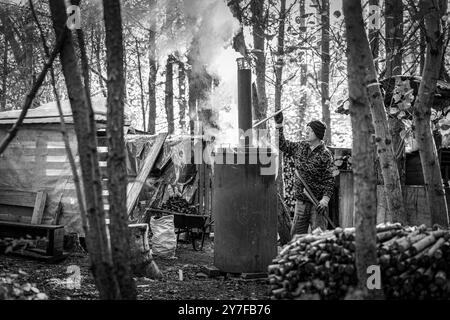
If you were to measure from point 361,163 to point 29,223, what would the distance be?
→ 706 cm

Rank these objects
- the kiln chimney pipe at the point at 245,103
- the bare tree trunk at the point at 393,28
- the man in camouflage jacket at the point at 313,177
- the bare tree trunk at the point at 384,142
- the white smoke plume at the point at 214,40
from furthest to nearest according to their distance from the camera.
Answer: the white smoke plume at the point at 214,40
the bare tree trunk at the point at 393,28
the man in camouflage jacket at the point at 313,177
the kiln chimney pipe at the point at 245,103
the bare tree trunk at the point at 384,142

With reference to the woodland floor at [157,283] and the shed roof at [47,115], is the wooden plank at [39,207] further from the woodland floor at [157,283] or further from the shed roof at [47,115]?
the shed roof at [47,115]

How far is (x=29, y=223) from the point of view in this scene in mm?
9219

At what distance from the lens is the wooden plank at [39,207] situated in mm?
9219

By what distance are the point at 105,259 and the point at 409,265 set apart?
9.04ft

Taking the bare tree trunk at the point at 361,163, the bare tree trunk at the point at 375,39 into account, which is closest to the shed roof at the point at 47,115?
the bare tree trunk at the point at 375,39

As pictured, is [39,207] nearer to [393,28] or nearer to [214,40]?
[214,40]

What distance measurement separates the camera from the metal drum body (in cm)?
683

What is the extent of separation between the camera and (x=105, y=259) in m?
3.51

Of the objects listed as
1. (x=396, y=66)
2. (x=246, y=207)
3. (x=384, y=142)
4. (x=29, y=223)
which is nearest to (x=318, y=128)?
(x=384, y=142)

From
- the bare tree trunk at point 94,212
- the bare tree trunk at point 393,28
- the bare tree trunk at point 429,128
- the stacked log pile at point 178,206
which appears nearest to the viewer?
the bare tree trunk at point 94,212

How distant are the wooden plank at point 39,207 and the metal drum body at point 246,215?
4.10 meters

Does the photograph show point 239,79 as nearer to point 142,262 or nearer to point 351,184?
point 142,262
